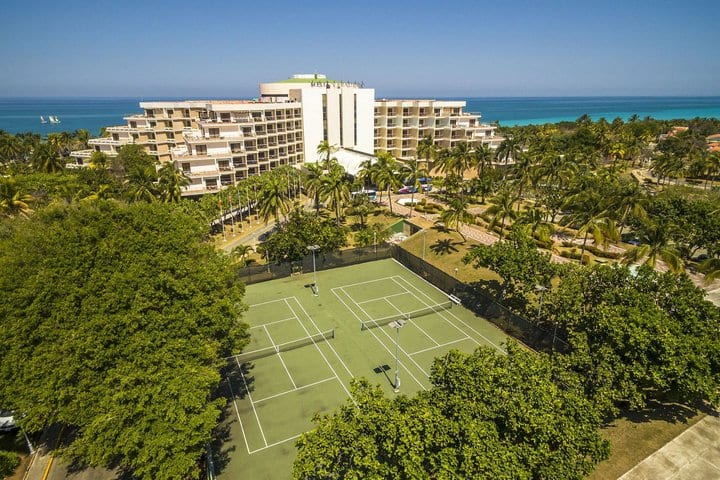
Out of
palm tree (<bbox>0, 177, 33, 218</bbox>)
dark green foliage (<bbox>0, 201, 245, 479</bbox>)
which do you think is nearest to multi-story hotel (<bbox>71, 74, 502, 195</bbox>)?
palm tree (<bbox>0, 177, 33, 218</bbox>)

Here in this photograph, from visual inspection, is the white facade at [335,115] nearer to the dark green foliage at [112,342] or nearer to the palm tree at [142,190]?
the palm tree at [142,190]

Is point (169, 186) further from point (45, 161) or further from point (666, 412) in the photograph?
point (666, 412)

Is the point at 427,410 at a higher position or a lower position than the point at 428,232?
higher

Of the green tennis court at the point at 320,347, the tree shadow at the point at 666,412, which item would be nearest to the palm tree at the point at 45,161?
the green tennis court at the point at 320,347

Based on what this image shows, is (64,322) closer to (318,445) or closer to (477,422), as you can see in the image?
(318,445)

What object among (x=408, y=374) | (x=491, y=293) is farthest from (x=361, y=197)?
(x=408, y=374)

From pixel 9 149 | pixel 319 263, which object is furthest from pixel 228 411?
pixel 9 149
